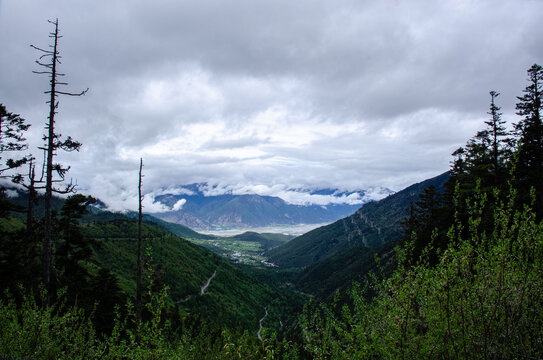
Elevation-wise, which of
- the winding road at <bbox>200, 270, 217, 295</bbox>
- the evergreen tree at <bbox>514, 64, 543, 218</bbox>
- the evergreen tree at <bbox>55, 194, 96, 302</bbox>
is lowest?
the winding road at <bbox>200, 270, 217, 295</bbox>

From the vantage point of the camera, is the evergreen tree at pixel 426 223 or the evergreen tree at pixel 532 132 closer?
the evergreen tree at pixel 532 132

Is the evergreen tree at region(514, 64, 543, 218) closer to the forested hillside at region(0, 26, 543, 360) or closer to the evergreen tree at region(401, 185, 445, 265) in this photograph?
the forested hillside at region(0, 26, 543, 360)

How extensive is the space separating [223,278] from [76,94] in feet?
588

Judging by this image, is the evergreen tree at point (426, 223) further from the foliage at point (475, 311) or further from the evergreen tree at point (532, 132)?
the foliage at point (475, 311)

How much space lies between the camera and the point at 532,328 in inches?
233

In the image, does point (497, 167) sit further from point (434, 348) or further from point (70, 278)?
point (70, 278)

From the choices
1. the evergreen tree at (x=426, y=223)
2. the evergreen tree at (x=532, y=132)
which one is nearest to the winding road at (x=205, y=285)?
the evergreen tree at (x=426, y=223)

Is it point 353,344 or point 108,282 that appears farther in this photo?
point 108,282

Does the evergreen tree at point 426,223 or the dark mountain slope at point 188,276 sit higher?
the evergreen tree at point 426,223

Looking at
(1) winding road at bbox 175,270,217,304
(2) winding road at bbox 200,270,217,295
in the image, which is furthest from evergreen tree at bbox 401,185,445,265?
(2) winding road at bbox 200,270,217,295

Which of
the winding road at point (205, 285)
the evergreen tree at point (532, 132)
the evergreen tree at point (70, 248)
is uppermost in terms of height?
the evergreen tree at point (532, 132)

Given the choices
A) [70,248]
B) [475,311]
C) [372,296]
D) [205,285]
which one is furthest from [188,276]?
[475,311]

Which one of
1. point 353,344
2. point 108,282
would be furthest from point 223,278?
point 353,344

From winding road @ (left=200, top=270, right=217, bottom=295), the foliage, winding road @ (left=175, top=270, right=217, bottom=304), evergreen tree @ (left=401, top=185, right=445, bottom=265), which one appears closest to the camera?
the foliage
